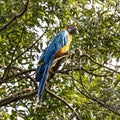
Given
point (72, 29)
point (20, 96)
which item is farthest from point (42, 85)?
→ point (72, 29)

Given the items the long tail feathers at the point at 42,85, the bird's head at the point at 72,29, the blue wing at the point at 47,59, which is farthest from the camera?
the bird's head at the point at 72,29

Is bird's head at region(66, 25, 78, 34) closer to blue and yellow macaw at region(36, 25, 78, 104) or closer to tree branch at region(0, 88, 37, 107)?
blue and yellow macaw at region(36, 25, 78, 104)

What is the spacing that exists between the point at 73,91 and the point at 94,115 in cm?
37

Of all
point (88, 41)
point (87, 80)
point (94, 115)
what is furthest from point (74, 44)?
point (94, 115)

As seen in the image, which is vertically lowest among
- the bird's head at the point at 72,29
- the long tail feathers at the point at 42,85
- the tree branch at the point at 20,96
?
the tree branch at the point at 20,96

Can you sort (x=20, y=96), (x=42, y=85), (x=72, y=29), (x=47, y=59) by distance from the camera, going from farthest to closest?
(x=72, y=29) < (x=47, y=59) < (x=20, y=96) < (x=42, y=85)

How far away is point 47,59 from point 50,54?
9cm

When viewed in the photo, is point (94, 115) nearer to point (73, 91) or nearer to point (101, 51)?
point (73, 91)

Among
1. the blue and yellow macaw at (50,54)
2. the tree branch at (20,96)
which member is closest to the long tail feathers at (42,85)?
the blue and yellow macaw at (50,54)

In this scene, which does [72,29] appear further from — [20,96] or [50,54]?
[20,96]

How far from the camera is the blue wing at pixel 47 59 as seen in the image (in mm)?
3387

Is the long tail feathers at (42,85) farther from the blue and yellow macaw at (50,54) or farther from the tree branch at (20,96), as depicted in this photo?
the tree branch at (20,96)

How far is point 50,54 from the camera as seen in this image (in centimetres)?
371

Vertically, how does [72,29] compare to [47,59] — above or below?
above
